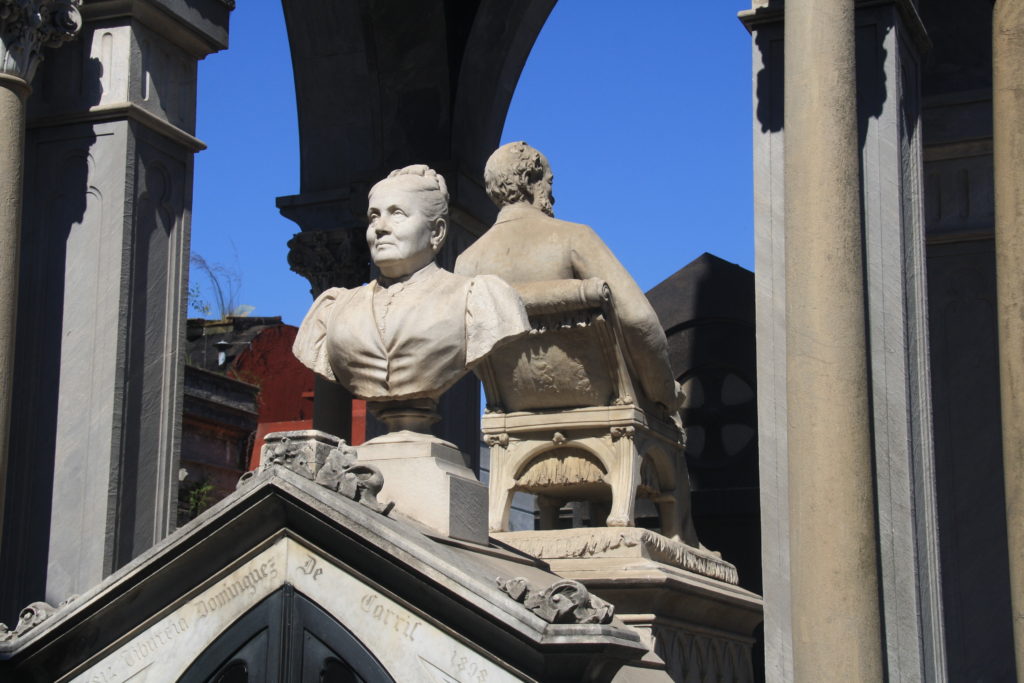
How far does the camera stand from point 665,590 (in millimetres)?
7875

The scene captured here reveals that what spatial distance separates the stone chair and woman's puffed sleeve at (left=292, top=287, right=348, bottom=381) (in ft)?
5.83

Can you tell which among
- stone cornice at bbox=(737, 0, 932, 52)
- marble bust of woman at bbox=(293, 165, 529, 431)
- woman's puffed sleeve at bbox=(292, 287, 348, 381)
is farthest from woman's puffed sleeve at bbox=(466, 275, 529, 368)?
stone cornice at bbox=(737, 0, 932, 52)

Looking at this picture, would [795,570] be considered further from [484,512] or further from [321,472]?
[321,472]

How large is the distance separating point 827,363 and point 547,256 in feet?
6.86

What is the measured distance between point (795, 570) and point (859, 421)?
0.76 m

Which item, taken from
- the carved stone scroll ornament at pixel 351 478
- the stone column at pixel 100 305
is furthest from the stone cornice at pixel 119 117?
the carved stone scroll ornament at pixel 351 478

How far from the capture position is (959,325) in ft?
37.3

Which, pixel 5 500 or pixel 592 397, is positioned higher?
pixel 592 397

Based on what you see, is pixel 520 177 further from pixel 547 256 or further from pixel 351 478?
pixel 351 478

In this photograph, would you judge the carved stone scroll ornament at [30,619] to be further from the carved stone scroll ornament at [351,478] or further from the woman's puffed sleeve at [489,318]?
the woman's puffed sleeve at [489,318]

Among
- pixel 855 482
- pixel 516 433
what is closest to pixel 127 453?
pixel 516 433

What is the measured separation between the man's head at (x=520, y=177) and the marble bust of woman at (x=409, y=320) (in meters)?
2.26

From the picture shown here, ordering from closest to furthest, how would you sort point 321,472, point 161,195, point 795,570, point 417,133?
1. point 321,472
2. point 795,570
3. point 161,195
4. point 417,133

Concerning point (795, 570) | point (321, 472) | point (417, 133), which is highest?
point (417, 133)
